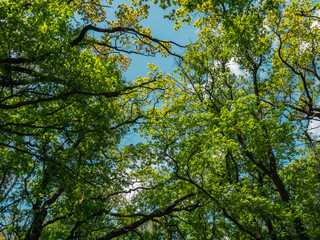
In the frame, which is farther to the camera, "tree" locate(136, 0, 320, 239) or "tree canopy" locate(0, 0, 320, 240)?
"tree" locate(136, 0, 320, 239)

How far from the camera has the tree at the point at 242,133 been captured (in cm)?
1193

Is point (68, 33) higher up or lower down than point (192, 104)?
lower down

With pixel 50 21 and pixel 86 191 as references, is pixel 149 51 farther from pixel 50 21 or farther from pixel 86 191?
pixel 86 191

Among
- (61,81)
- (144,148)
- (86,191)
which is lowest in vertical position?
(86,191)

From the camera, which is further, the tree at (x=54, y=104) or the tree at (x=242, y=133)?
the tree at (x=242, y=133)

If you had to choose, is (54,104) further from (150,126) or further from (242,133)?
(242,133)

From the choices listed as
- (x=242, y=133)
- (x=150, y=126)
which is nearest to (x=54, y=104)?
(x=150, y=126)

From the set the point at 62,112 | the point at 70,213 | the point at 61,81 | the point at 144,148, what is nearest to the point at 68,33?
the point at 61,81

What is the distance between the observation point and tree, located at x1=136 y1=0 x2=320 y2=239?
11930 mm

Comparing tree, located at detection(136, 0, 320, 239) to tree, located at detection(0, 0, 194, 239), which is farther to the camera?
tree, located at detection(136, 0, 320, 239)

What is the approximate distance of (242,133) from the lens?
45.0 feet

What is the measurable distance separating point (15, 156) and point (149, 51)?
8.07 meters

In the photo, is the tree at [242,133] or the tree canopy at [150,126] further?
the tree at [242,133]

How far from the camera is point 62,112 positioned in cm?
964
